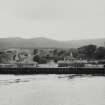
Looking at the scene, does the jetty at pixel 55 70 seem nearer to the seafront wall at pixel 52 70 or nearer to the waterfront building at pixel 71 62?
the seafront wall at pixel 52 70

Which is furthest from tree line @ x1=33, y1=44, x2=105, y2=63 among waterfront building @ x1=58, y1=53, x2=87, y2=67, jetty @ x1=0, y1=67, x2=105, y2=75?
jetty @ x1=0, y1=67, x2=105, y2=75

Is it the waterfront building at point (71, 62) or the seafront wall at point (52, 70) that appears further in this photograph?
the waterfront building at point (71, 62)

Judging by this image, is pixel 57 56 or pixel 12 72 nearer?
pixel 12 72

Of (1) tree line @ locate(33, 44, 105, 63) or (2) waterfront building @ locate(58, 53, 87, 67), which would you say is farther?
(1) tree line @ locate(33, 44, 105, 63)

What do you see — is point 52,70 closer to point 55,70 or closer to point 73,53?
point 55,70

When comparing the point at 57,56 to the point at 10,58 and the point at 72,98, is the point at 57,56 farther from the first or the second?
the point at 72,98

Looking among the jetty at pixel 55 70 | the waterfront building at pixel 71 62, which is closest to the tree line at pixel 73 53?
the waterfront building at pixel 71 62

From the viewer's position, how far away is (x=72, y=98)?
612cm

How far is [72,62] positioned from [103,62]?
1.60m

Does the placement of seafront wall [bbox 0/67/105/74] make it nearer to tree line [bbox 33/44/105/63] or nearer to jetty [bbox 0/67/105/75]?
jetty [bbox 0/67/105/75]

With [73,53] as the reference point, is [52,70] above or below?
below

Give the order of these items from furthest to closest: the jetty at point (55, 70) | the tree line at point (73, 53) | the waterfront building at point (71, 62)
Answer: the tree line at point (73, 53)
the waterfront building at point (71, 62)
the jetty at point (55, 70)

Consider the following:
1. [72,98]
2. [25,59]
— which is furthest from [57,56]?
[72,98]

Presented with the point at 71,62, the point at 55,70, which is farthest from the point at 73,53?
the point at 55,70
